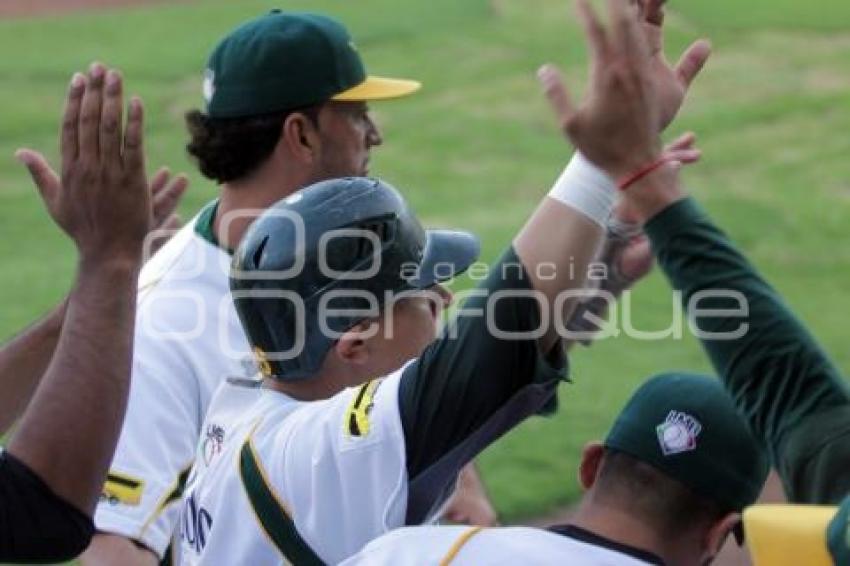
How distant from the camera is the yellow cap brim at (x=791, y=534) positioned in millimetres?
1963

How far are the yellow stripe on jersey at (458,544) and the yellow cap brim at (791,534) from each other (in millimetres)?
462

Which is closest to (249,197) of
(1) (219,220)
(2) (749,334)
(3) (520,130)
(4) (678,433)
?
(1) (219,220)

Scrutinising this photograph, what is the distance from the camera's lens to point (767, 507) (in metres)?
2.03

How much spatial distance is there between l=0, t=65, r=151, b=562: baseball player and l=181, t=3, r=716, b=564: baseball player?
11.0 inches

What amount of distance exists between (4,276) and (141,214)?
7.69m

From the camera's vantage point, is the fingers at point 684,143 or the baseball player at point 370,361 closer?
the baseball player at point 370,361

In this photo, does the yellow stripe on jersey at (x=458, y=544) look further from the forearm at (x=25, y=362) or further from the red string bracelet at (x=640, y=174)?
the forearm at (x=25, y=362)

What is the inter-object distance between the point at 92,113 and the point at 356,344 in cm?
62

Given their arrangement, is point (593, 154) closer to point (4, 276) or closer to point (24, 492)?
point (24, 492)

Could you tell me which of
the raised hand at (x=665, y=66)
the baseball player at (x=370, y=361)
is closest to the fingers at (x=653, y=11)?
the raised hand at (x=665, y=66)

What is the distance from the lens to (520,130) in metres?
13.1

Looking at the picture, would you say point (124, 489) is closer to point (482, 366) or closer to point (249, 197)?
point (249, 197)

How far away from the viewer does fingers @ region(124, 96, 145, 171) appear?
2.58m

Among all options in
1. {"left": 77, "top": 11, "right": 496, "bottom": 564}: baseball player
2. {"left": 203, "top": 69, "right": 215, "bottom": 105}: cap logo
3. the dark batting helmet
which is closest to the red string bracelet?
the dark batting helmet
